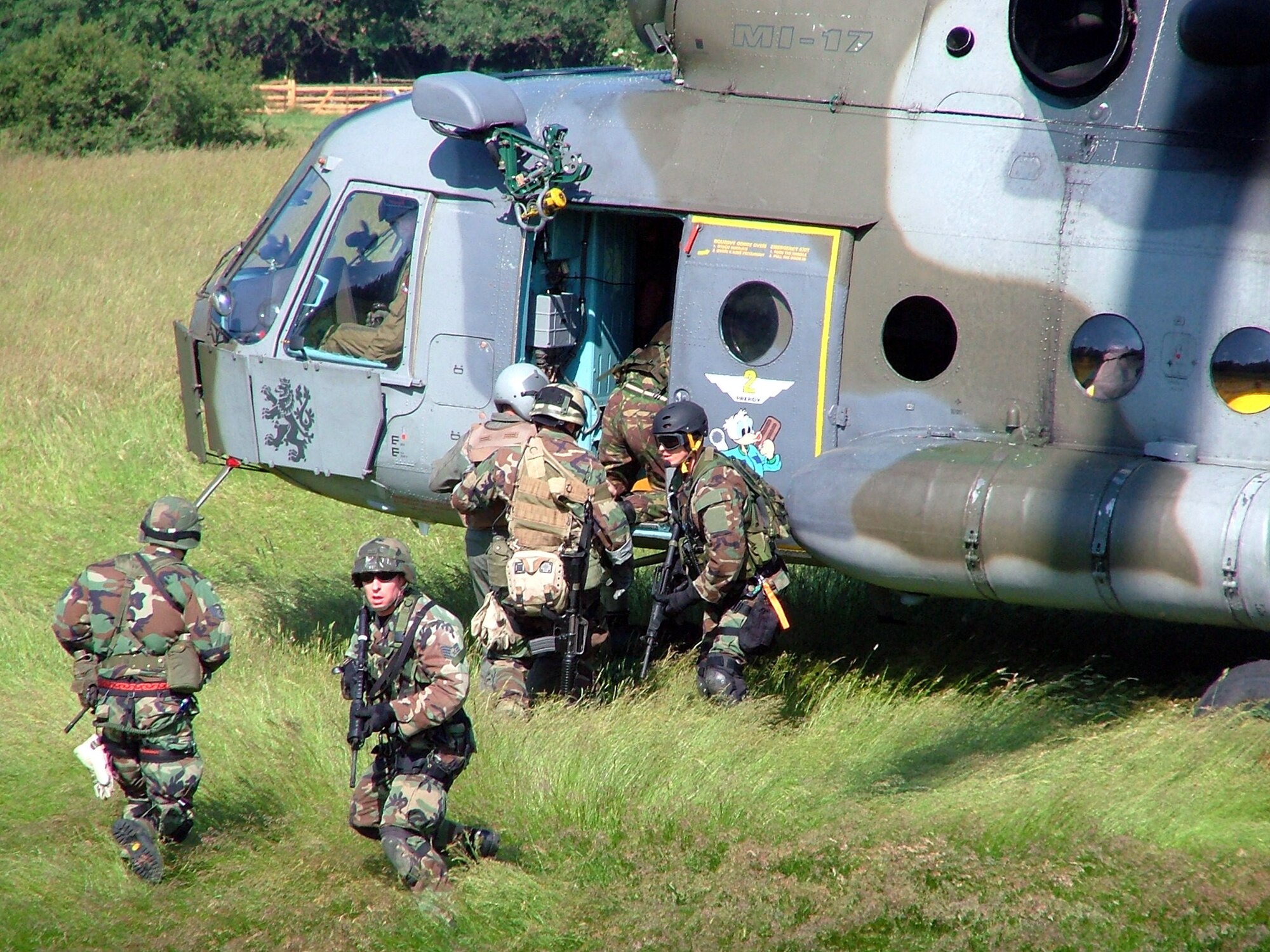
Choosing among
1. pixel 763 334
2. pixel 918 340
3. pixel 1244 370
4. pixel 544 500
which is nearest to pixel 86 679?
pixel 544 500

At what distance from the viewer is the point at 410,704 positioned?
5.54m

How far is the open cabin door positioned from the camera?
24.5 feet

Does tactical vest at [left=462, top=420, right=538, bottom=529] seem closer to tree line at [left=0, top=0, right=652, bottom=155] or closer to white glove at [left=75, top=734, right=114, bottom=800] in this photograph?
white glove at [left=75, top=734, right=114, bottom=800]

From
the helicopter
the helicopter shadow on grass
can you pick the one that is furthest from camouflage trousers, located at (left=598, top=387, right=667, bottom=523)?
the helicopter shadow on grass

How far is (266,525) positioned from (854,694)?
20.1ft

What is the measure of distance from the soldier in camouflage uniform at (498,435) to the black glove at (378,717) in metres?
2.30

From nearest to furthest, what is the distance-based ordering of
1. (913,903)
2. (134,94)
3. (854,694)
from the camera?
(913,903) < (854,694) < (134,94)

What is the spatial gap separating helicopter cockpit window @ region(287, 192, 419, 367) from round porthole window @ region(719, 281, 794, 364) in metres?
1.79

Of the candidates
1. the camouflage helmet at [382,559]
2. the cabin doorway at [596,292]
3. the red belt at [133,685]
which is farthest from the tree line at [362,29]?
the camouflage helmet at [382,559]

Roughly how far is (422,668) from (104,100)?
2711 centimetres

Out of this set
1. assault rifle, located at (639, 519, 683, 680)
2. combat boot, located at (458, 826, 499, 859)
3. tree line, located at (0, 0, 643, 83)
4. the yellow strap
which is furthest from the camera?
tree line, located at (0, 0, 643, 83)

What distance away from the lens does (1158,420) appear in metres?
6.99

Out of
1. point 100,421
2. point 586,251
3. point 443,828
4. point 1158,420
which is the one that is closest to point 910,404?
point 1158,420

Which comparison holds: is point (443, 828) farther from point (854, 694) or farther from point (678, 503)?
point (854, 694)
